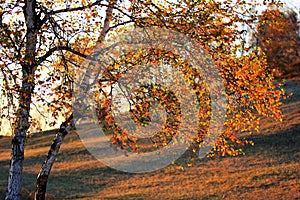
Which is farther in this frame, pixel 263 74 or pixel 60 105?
pixel 263 74

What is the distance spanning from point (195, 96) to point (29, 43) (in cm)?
495

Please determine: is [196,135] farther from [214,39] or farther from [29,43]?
[29,43]

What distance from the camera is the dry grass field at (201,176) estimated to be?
24812 millimetres

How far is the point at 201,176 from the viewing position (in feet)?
94.4

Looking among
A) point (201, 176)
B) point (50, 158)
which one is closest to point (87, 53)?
point (50, 158)

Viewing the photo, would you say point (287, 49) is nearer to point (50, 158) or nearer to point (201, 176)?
point (201, 176)

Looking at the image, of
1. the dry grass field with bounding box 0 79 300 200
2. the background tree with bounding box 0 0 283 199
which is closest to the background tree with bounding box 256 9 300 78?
the dry grass field with bounding box 0 79 300 200

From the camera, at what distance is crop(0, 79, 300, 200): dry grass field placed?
2481cm

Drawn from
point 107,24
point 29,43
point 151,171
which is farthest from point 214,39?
point 151,171

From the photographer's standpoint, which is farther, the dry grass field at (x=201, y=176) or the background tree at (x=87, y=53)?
the dry grass field at (x=201, y=176)

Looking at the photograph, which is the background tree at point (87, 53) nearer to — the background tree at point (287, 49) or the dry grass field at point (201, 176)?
the dry grass field at point (201, 176)

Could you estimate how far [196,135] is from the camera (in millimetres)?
12523

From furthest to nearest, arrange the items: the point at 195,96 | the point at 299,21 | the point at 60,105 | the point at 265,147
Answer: the point at 299,21 → the point at 265,147 → the point at 195,96 → the point at 60,105

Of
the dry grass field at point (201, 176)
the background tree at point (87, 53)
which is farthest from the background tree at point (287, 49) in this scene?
the background tree at point (87, 53)
